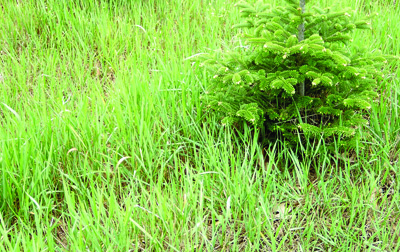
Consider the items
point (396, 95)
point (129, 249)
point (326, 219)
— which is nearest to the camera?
point (129, 249)

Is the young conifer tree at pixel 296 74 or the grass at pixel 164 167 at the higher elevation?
the young conifer tree at pixel 296 74

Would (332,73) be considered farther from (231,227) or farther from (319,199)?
(231,227)

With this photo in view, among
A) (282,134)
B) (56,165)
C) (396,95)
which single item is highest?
(396,95)

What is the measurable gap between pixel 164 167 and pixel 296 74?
3.28 feet

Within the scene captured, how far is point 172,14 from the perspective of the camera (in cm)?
400

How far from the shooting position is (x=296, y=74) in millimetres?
2111

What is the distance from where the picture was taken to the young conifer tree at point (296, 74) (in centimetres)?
211

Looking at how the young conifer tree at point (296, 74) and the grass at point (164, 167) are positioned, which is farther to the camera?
the young conifer tree at point (296, 74)

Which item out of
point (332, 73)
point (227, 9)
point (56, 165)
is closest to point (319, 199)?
point (332, 73)

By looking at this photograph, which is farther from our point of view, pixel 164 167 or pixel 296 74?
pixel 164 167

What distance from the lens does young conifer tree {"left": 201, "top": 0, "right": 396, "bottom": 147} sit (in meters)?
2.11

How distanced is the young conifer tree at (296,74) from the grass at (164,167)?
19cm

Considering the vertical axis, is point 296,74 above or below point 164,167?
above

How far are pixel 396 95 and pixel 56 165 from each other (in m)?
2.38
